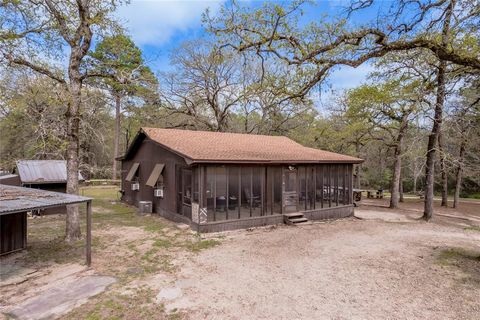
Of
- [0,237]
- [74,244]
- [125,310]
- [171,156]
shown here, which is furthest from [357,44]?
[0,237]

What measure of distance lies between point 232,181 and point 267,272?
4751 millimetres

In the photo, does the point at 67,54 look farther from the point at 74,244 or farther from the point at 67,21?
the point at 74,244

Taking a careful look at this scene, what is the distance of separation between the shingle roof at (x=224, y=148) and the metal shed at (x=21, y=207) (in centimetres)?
407

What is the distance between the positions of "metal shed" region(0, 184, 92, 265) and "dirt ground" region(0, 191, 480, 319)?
0.41 meters

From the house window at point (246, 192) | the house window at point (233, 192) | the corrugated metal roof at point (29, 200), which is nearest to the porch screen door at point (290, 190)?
the house window at point (246, 192)

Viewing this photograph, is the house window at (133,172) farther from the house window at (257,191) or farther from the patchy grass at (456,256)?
the patchy grass at (456,256)

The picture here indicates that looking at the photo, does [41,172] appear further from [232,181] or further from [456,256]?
[456,256]

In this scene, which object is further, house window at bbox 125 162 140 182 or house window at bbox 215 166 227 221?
house window at bbox 125 162 140 182

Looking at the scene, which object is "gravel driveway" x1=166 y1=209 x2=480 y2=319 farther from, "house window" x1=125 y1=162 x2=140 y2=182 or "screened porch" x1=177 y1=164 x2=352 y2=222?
"house window" x1=125 y1=162 x2=140 y2=182

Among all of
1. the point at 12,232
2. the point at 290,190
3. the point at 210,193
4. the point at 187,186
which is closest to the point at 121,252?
the point at 12,232

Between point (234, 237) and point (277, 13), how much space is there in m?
7.29

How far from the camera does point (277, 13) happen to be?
6672 mm

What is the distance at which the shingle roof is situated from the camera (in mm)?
10925

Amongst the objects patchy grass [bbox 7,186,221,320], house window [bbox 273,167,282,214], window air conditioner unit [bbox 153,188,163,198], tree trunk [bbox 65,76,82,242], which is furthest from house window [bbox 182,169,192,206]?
→ tree trunk [bbox 65,76,82,242]
